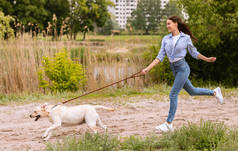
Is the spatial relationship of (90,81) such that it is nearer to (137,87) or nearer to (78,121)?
(137,87)

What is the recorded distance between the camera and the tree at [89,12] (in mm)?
38531

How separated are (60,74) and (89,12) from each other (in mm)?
31159


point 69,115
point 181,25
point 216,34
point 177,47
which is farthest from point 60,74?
point 216,34

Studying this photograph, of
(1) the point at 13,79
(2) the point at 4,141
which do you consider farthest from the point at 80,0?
(2) the point at 4,141

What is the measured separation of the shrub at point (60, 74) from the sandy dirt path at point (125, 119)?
5.67 ft

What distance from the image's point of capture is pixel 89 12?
39.7 m

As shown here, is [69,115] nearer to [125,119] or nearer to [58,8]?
[125,119]

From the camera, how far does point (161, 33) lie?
12406 mm

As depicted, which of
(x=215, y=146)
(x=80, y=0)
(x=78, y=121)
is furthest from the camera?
(x=80, y=0)

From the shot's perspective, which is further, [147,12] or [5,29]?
[147,12]

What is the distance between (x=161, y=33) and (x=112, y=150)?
29.3 feet

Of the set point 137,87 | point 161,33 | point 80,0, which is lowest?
point 137,87

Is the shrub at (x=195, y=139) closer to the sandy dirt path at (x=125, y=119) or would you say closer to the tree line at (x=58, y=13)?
the sandy dirt path at (x=125, y=119)

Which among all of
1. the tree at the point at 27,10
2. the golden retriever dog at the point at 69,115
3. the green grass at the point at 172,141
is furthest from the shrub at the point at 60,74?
the tree at the point at 27,10
